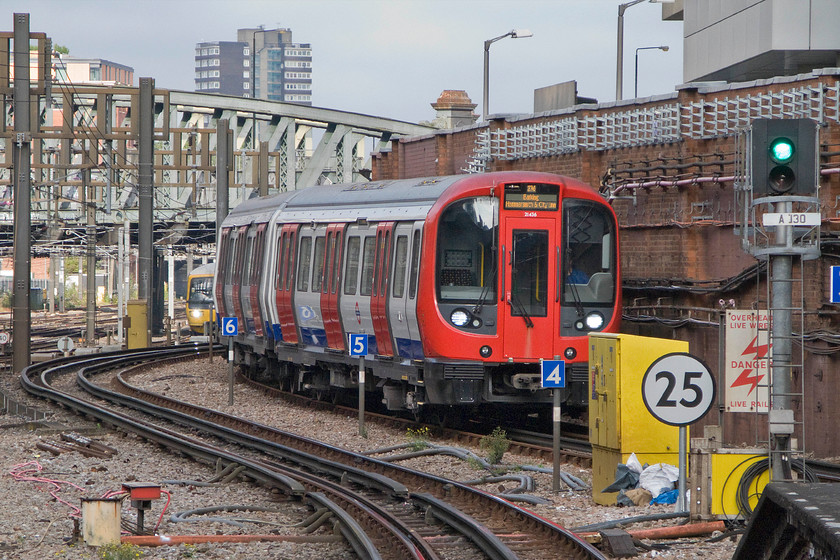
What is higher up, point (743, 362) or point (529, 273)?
point (529, 273)

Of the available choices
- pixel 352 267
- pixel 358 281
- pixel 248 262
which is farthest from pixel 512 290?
pixel 248 262

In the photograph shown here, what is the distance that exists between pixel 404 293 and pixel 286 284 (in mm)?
5267

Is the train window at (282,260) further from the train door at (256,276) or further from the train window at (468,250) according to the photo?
the train window at (468,250)

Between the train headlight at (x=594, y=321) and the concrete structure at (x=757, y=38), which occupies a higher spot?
the concrete structure at (x=757, y=38)

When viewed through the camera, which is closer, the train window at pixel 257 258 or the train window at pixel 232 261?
the train window at pixel 257 258

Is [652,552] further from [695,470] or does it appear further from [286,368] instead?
[286,368]

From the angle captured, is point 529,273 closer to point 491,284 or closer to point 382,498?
point 491,284

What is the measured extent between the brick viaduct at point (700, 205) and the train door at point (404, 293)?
140 inches

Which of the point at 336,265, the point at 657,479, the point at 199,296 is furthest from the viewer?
the point at 199,296

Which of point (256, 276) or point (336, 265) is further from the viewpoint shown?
point (256, 276)

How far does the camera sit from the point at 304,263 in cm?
2192

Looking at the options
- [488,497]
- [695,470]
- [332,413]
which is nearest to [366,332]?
[332,413]

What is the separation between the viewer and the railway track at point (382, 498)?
9.93 m

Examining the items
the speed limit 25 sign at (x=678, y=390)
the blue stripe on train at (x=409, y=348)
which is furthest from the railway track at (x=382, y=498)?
the blue stripe on train at (x=409, y=348)
